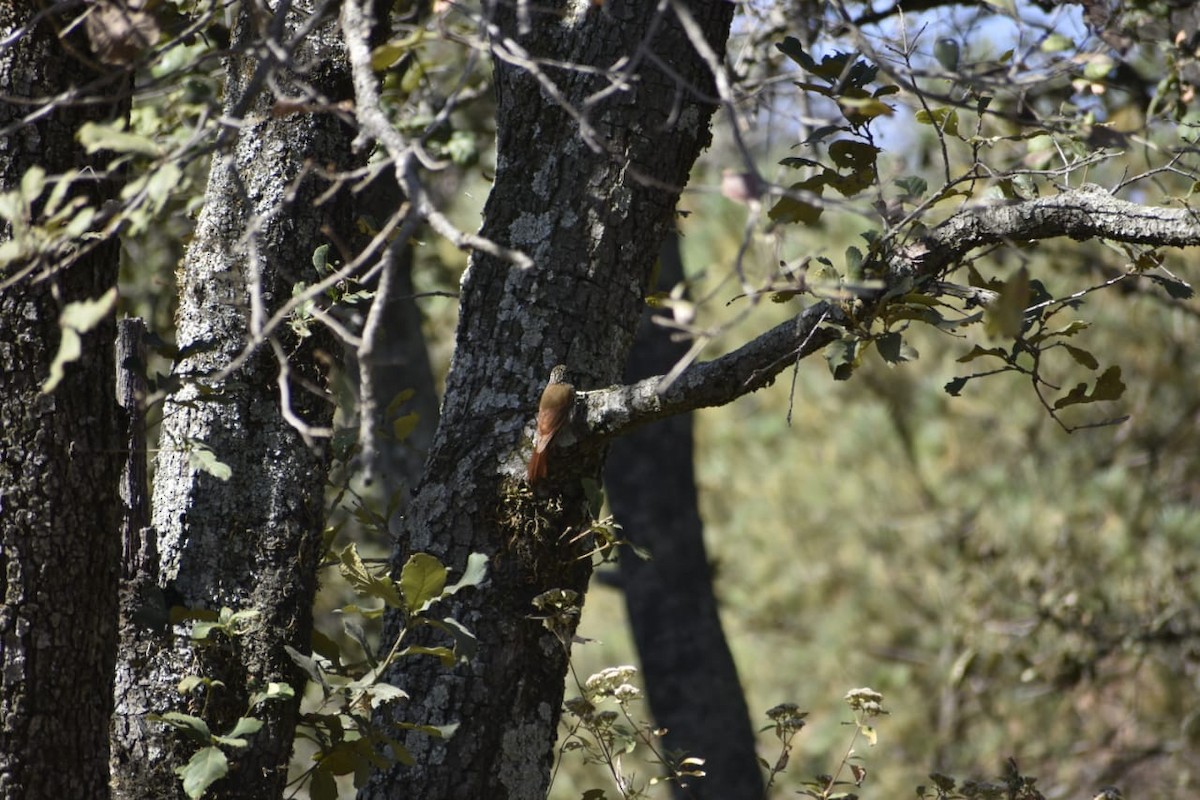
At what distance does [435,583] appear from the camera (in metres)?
1.50

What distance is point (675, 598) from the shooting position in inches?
161

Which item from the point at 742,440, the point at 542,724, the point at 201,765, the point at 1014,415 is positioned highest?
the point at 742,440

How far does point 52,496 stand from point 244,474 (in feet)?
1.13

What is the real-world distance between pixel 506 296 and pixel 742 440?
6.55 meters

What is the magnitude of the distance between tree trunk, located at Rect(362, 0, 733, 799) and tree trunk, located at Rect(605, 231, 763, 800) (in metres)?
2.11

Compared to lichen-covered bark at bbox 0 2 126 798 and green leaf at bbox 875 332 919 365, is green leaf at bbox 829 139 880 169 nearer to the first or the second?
green leaf at bbox 875 332 919 365

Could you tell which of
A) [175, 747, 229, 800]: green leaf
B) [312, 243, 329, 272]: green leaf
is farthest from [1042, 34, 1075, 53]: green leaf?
[175, 747, 229, 800]: green leaf

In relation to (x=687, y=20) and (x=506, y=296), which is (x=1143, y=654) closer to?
(x=506, y=296)

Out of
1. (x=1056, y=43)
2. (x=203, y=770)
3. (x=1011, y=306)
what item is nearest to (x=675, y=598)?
(x=1056, y=43)

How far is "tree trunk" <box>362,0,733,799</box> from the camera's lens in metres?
Result: 1.72

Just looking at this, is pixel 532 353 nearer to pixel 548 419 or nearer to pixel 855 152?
pixel 548 419

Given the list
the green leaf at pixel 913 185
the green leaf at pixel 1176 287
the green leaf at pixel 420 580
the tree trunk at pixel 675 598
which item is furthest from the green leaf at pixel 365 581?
the tree trunk at pixel 675 598

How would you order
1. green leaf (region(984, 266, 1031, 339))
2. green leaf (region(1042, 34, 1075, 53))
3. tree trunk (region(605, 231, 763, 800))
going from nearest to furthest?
green leaf (region(984, 266, 1031, 339)) < green leaf (region(1042, 34, 1075, 53)) < tree trunk (region(605, 231, 763, 800))

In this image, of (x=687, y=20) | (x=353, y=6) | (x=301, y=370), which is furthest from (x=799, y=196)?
(x=301, y=370)
